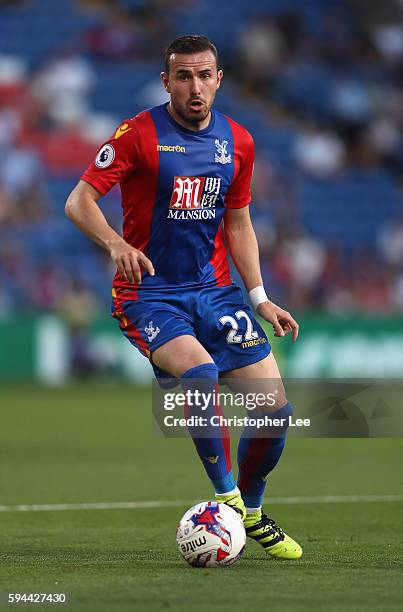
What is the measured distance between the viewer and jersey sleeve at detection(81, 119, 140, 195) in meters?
6.34

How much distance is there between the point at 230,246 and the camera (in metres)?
6.96

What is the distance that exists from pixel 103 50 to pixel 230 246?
1958 centimetres

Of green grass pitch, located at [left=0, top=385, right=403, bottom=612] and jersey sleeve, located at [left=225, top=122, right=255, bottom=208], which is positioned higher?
jersey sleeve, located at [left=225, top=122, right=255, bottom=208]

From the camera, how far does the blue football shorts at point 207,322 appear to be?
257 inches

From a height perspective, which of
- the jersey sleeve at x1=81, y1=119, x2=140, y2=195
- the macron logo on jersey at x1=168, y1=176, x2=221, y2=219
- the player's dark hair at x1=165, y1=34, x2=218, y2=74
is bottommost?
the macron logo on jersey at x1=168, y1=176, x2=221, y2=219

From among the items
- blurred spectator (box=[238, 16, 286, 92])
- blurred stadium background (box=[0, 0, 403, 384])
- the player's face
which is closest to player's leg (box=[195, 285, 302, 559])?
the player's face

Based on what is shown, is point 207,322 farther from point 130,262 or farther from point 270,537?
point 270,537

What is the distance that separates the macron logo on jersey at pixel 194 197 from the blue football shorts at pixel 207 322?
0.38 metres

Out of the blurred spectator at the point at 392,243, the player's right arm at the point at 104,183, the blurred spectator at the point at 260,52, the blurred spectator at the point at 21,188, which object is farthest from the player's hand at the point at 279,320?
the blurred spectator at the point at 260,52

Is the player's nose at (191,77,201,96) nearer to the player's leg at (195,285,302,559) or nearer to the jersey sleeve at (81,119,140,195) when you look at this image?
Result: the jersey sleeve at (81,119,140,195)

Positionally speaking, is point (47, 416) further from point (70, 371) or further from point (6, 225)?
point (6, 225)

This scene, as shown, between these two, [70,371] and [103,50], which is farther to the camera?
[103,50]

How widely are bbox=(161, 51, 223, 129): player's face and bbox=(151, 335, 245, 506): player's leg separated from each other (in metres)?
1.14

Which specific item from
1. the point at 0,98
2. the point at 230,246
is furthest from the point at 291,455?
the point at 0,98
